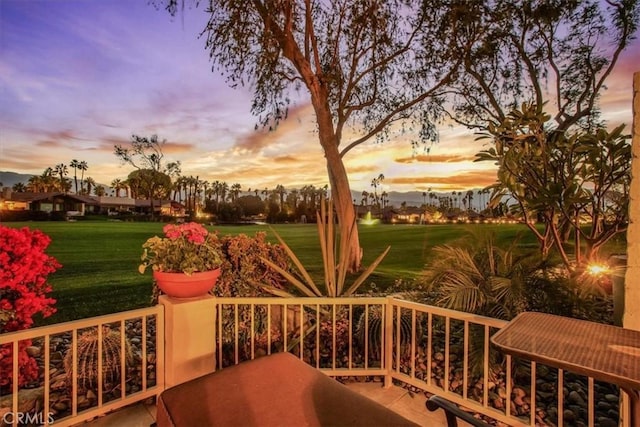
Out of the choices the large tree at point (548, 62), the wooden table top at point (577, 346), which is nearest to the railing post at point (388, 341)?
the wooden table top at point (577, 346)

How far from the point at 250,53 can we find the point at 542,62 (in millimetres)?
5847

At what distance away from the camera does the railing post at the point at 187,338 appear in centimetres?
240

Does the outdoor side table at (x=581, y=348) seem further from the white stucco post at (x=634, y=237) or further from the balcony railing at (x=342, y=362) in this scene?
the balcony railing at (x=342, y=362)

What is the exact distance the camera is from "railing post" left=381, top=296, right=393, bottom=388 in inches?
108

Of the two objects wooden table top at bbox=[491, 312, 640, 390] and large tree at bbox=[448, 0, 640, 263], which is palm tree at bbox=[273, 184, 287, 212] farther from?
wooden table top at bbox=[491, 312, 640, 390]

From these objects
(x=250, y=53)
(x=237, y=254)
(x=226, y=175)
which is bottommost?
(x=237, y=254)

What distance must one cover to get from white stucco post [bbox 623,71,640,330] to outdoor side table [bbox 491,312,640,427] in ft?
1.80

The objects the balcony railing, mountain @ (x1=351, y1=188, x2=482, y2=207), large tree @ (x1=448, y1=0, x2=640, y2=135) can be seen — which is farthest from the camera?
mountain @ (x1=351, y1=188, x2=482, y2=207)

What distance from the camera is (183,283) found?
2.43 meters

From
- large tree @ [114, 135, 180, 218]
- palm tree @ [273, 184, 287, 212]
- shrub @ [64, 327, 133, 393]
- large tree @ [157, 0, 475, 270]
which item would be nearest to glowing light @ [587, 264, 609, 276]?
large tree @ [157, 0, 475, 270]

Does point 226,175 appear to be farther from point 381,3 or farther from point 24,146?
point 381,3

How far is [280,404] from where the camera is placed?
1.47 meters

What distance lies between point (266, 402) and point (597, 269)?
3270 millimetres

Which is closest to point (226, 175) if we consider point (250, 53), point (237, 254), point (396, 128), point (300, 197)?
point (300, 197)
